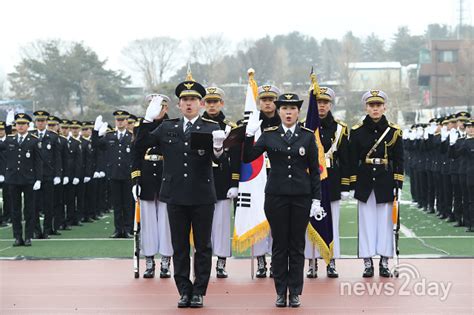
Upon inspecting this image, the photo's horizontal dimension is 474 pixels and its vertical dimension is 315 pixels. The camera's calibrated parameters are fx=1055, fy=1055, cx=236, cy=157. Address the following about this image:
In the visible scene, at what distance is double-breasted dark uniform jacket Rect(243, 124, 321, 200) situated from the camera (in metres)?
10.4

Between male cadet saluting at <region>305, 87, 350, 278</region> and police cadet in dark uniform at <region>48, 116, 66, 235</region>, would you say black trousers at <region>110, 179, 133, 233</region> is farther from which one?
male cadet saluting at <region>305, 87, 350, 278</region>

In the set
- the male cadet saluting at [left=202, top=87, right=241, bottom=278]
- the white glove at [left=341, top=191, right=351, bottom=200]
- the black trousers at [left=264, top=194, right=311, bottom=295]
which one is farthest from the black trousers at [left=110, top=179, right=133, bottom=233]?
the black trousers at [left=264, top=194, right=311, bottom=295]

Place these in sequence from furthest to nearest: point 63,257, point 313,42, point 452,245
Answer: point 313,42 < point 452,245 < point 63,257

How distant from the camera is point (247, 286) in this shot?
39.1ft

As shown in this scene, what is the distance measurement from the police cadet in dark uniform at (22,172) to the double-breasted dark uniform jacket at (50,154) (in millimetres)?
1380

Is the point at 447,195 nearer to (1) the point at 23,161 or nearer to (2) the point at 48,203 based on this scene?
(2) the point at 48,203

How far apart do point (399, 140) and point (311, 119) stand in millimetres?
1119

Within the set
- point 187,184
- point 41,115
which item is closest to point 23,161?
point 41,115

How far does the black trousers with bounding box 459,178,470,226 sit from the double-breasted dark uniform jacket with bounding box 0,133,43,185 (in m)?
8.02

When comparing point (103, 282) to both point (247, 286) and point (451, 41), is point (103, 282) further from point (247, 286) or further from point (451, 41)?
point (451, 41)

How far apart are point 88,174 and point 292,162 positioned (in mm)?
12371

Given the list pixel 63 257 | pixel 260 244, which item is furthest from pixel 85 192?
pixel 260 244

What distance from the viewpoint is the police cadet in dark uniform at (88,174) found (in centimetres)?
2206

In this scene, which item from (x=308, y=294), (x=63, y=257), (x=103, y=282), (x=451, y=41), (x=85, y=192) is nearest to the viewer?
(x=308, y=294)
